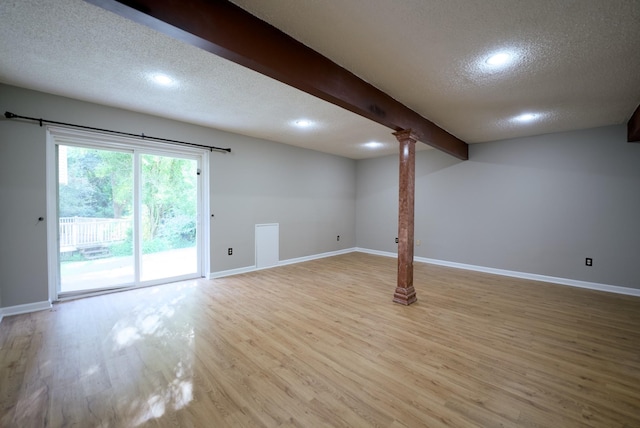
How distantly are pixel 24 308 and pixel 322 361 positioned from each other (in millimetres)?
3511

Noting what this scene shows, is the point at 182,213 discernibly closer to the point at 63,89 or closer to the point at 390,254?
the point at 63,89

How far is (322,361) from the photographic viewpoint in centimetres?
216

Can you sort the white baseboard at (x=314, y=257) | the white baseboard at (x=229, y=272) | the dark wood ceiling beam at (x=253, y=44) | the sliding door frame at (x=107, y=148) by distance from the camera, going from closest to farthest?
the dark wood ceiling beam at (x=253, y=44), the sliding door frame at (x=107, y=148), the white baseboard at (x=229, y=272), the white baseboard at (x=314, y=257)

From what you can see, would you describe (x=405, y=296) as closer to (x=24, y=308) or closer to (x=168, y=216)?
(x=168, y=216)

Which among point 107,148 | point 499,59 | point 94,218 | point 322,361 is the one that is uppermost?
point 499,59

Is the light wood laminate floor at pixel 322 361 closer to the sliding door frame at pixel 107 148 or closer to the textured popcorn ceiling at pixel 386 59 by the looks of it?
the sliding door frame at pixel 107 148

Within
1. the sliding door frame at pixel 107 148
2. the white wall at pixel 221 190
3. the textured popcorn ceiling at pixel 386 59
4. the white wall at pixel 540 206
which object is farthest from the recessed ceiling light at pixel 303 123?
the white wall at pixel 540 206

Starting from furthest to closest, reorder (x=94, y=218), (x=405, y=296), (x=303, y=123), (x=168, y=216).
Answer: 1. (x=168, y=216)
2. (x=303, y=123)
3. (x=94, y=218)
4. (x=405, y=296)

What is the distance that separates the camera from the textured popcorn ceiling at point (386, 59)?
1685mm

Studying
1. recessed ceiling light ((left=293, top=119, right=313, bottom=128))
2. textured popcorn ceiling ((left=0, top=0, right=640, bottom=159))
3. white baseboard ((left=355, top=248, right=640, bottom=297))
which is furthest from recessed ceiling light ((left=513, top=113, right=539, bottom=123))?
recessed ceiling light ((left=293, top=119, right=313, bottom=128))

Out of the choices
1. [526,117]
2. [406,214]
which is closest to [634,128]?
[526,117]

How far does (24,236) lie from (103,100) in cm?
182

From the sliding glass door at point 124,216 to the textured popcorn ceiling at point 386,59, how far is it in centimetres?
79

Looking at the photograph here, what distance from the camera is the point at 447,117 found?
3.71 m
